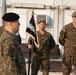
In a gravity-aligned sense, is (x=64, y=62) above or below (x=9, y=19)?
below

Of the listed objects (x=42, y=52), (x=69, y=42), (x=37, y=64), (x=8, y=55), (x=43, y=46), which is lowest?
(x=37, y=64)

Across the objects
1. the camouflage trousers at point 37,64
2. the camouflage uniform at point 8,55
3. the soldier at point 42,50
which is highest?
the camouflage uniform at point 8,55

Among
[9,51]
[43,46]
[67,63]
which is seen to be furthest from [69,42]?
[9,51]

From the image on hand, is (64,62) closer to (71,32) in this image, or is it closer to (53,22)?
(71,32)

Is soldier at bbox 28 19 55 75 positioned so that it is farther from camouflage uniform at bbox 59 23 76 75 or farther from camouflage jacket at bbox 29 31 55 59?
camouflage uniform at bbox 59 23 76 75

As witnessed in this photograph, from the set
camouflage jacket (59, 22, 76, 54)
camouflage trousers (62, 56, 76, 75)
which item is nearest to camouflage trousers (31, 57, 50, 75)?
camouflage trousers (62, 56, 76, 75)

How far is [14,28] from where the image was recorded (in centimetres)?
444

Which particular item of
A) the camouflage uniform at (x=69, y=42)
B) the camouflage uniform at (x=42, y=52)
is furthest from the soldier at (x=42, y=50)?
the camouflage uniform at (x=69, y=42)

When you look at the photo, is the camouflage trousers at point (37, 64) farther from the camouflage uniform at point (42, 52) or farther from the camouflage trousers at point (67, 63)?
the camouflage trousers at point (67, 63)

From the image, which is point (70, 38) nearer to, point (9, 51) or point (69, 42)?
point (69, 42)

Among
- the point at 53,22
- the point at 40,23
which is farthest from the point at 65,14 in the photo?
the point at 40,23

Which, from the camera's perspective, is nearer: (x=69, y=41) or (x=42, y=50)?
(x=69, y=41)

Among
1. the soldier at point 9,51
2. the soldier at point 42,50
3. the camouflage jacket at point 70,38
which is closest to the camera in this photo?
the soldier at point 9,51

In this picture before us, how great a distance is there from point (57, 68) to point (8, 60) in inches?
211
